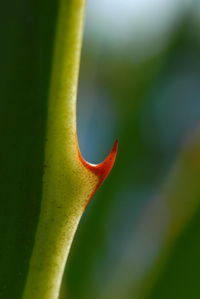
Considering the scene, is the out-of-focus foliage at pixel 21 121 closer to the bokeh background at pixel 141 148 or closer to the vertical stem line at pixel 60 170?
the vertical stem line at pixel 60 170

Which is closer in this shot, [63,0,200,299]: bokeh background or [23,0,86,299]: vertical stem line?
[23,0,86,299]: vertical stem line

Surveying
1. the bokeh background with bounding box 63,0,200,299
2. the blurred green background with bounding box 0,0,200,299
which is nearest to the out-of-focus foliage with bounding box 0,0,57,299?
the blurred green background with bounding box 0,0,200,299

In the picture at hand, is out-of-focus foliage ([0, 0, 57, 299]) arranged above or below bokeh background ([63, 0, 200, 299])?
below

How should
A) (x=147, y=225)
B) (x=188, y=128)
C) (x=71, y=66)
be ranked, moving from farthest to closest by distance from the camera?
(x=188, y=128) < (x=147, y=225) < (x=71, y=66)

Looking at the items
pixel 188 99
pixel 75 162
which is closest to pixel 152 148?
pixel 188 99

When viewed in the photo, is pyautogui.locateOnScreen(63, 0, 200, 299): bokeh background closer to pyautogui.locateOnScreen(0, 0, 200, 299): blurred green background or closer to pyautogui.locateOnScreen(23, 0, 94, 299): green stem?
pyautogui.locateOnScreen(0, 0, 200, 299): blurred green background

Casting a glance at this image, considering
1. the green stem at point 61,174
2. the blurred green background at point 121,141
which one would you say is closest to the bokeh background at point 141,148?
the blurred green background at point 121,141

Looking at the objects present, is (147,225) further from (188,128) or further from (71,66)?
(71,66)

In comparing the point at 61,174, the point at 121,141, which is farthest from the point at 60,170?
the point at 121,141
